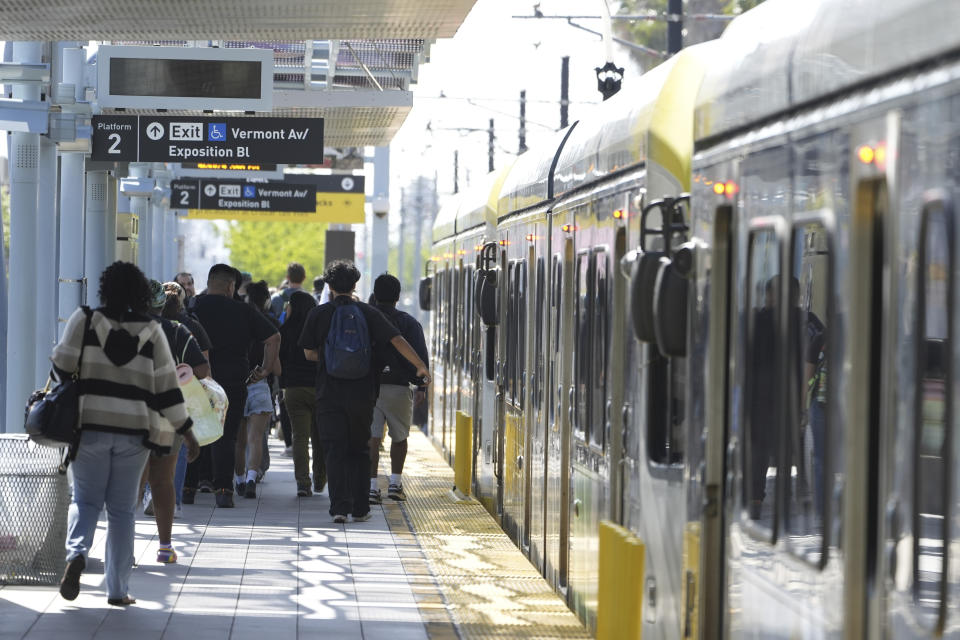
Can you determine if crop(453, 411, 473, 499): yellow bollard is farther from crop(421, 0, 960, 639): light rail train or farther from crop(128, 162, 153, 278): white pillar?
crop(128, 162, 153, 278): white pillar

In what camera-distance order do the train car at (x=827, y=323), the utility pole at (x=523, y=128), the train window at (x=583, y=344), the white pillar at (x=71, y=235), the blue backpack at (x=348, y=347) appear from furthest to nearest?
1. the utility pole at (x=523, y=128)
2. the white pillar at (x=71, y=235)
3. the blue backpack at (x=348, y=347)
4. the train window at (x=583, y=344)
5. the train car at (x=827, y=323)

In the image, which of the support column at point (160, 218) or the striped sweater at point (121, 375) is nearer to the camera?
the striped sweater at point (121, 375)

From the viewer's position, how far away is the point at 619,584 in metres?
6.64

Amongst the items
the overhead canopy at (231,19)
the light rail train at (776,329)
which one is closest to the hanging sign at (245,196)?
the overhead canopy at (231,19)

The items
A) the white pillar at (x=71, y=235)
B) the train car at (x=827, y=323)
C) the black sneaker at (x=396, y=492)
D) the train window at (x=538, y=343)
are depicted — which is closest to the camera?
the train car at (x=827, y=323)

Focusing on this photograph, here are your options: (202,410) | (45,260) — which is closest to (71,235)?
(45,260)

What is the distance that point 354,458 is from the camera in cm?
1209

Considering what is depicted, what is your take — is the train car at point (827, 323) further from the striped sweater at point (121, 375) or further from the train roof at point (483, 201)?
the train roof at point (483, 201)

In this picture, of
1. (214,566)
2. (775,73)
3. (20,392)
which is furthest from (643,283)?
(20,392)

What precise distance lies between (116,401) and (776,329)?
428 cm

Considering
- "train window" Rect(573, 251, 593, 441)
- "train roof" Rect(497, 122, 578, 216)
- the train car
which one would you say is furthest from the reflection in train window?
"train roof" Rect(497, 122, 578, 216)

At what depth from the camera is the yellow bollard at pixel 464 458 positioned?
14023 mm

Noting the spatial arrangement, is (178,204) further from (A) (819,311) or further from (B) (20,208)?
(A) (819,311)

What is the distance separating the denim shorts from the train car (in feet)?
27.1
